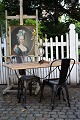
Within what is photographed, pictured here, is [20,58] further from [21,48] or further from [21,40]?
[21,40]

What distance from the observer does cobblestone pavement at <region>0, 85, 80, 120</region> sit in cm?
353

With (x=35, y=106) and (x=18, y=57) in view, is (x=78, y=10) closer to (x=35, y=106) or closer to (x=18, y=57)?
(x=18, y=57)

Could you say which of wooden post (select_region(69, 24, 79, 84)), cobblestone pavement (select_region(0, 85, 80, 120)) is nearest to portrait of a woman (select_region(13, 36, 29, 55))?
wooden post (select_region(69, 24, 79, 84))

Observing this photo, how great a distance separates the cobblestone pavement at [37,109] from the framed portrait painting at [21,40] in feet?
4.73

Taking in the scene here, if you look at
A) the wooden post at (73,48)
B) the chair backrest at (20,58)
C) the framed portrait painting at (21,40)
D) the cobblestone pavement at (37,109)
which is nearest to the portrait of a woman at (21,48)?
the framed portrait painting at (21,40)

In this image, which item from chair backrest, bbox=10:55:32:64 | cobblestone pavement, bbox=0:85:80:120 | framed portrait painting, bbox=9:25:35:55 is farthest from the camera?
framed portrait painting, bbox=9:25:35:55

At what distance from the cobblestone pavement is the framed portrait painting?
56.7 inches

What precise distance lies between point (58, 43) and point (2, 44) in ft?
5.27

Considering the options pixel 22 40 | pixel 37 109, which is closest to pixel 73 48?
pixel 22 40

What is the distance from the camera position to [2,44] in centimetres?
607

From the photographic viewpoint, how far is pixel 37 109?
3928 millimetres

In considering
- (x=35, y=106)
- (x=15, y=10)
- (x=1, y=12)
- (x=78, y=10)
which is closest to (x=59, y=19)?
(x=78, y=10)

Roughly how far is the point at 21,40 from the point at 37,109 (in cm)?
244

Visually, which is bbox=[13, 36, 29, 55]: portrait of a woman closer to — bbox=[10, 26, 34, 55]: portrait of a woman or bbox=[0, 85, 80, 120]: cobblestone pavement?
bbox=[10, 26, 34, 55]: portrait of a woman
